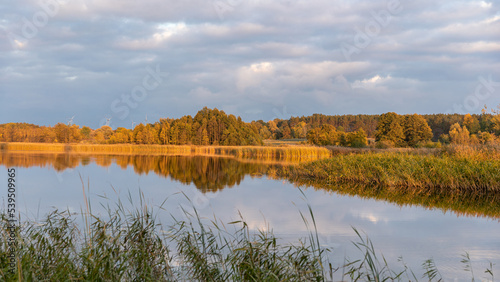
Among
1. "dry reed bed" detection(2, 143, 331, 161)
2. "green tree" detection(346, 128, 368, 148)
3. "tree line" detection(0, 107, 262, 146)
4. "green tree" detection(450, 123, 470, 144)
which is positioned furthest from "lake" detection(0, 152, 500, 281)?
"tree line" detection(0, 107, 262, 146)

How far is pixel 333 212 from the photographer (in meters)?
11.7

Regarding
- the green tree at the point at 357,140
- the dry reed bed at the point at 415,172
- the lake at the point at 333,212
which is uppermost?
the green tree at the point at 357,140

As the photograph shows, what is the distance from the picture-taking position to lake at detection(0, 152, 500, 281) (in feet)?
24.0

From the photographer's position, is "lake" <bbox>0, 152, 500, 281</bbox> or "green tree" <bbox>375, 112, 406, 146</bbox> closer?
"lake" <bbox>0, 152, 500, 281</bbox>

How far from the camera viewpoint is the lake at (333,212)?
7316 mm

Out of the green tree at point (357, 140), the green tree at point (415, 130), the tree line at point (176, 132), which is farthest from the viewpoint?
the tree line at point (176, 132)

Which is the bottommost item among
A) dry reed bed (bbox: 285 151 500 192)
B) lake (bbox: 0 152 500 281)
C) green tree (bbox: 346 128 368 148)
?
lake (bbox: 0 152 500 281)

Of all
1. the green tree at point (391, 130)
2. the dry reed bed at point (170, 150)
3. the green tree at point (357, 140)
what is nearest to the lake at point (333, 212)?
the dry reed bed at point (170, 150)

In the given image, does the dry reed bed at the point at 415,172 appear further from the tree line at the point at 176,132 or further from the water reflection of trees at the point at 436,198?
the tree line at the point at 176,132

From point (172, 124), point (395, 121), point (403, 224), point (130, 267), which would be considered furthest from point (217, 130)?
point (130, 267)

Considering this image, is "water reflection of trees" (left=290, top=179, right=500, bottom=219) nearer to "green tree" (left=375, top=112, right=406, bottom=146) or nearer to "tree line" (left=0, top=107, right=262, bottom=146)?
"green tree" (left=375, top=112, right=406, bottom=146)

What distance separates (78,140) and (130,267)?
64510 millimetres

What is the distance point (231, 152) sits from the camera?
166 ft

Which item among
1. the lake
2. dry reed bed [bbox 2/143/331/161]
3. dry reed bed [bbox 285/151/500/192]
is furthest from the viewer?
dry reed bed [bbox 2/143/331/161]
